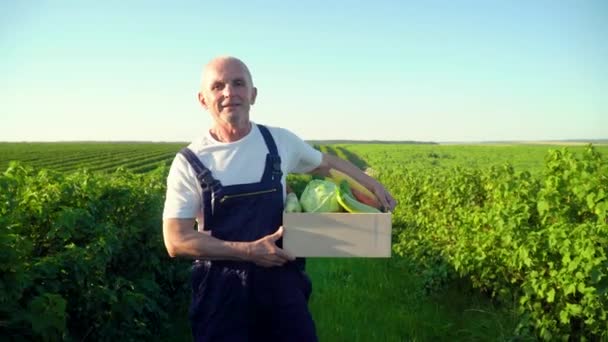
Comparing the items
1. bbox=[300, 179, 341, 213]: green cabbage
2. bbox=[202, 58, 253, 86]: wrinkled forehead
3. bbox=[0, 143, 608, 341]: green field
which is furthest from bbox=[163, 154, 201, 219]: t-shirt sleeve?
bbox=[0, 143, 608, 341]: green field

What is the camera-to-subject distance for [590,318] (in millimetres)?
3932

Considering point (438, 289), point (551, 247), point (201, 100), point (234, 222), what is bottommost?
point (438, 289)

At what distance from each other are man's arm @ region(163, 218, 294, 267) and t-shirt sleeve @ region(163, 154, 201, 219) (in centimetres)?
5

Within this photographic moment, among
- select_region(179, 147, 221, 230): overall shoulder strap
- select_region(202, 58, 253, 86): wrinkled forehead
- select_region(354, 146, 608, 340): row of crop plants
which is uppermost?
select_region(202, 58, 253, 86): wrinkled forehead

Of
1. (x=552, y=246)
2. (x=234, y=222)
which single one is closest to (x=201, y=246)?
(x=234, y=222)

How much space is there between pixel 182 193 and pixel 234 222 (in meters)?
0.27

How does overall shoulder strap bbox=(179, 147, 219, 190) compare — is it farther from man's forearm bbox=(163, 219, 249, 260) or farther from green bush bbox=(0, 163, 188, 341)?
green bush bbox=(0, 163, 188, 341)

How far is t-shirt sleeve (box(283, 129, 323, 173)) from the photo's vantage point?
267cm

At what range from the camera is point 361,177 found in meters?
2.66

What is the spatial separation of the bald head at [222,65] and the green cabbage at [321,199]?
0.59 meters

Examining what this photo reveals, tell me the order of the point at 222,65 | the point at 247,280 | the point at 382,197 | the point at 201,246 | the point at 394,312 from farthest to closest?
the point at 394,312, the point at 382,197, the point at 247,280, the point at 222,65, the point at 201,246

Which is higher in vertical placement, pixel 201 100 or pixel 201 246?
pixel 201 100

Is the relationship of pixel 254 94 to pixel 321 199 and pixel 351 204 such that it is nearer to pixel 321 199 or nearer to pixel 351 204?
pixel 321 199

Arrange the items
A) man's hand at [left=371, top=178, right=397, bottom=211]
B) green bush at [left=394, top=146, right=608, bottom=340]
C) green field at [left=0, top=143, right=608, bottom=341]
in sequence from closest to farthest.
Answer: man's hand at [left=371, top=178, right=397, bottom=211] < green bush at [left=394, top=146, right=608, bottom=340] < green field at [left=0, top=143, right=608, bottom=341]
